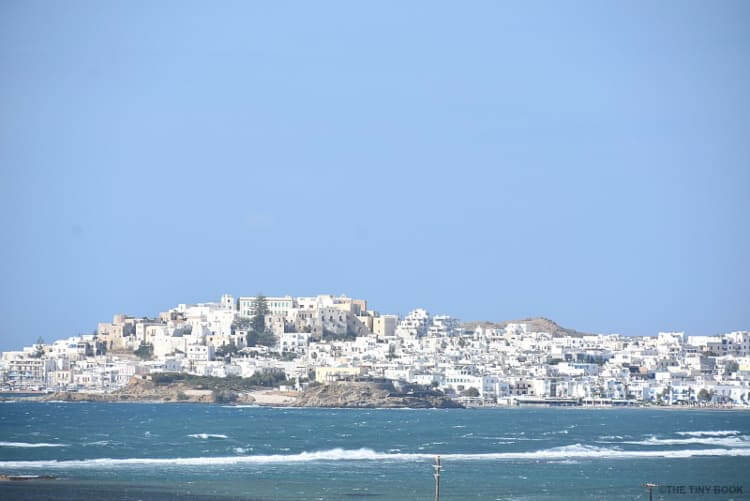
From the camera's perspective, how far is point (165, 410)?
280 ft

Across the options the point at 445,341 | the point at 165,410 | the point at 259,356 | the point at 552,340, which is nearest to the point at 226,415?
the point at 165,410

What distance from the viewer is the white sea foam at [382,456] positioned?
146ft

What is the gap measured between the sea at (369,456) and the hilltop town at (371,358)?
19.3m

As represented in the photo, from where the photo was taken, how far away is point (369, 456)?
49.0 metres

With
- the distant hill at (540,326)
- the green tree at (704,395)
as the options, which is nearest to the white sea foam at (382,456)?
the green tree at (704,395)

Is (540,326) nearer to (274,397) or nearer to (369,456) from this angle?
(274,397)

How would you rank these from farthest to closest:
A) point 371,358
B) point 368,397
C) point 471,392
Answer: point 371,358 < point 471,392 < point 368,397

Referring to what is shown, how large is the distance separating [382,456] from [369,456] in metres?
0.52

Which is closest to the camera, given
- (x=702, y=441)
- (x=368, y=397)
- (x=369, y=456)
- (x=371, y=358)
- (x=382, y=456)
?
(x=382, y=456)

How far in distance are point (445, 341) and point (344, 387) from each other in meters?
24.7

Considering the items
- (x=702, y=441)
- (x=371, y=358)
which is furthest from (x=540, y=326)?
(x=702, y=441)

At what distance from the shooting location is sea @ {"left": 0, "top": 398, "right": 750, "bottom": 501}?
121 feet

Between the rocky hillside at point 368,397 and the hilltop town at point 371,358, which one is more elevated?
the hilltop town at point 371,358

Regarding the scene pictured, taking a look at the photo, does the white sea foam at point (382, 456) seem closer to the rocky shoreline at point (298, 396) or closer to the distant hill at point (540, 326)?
the rocky shoreline at point (298, 396)
